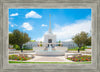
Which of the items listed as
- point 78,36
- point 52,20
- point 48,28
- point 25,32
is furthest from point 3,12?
point 48,28

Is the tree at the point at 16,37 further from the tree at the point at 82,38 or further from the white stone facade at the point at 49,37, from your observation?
the white stone facade at the point at 49,37

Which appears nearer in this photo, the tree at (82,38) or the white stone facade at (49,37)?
the tree at (82,38)

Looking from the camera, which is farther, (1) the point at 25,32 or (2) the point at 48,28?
(2) the point at 48,28

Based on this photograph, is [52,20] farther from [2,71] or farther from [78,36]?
[2,71]

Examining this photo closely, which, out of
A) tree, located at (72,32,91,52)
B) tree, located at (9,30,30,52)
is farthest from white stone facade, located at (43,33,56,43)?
tree, located at (9,30,30,52)

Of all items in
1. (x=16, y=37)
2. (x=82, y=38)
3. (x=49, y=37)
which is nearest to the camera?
(x=16, y=37)

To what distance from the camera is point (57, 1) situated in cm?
Result: 371

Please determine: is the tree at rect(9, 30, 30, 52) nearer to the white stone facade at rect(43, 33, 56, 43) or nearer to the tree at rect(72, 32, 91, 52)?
the tree at rect(72, 32, 91, 52)

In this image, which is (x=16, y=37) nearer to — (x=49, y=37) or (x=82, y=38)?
(x=82, y=38)

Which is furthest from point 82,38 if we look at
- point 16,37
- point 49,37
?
point 49,37

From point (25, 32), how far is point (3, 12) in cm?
954

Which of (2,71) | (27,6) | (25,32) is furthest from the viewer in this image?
(25,32)

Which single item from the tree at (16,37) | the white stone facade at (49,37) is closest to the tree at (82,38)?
the tree at (16,37)

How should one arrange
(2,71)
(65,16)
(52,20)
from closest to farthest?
(2,71), (52,20), (65,16)
